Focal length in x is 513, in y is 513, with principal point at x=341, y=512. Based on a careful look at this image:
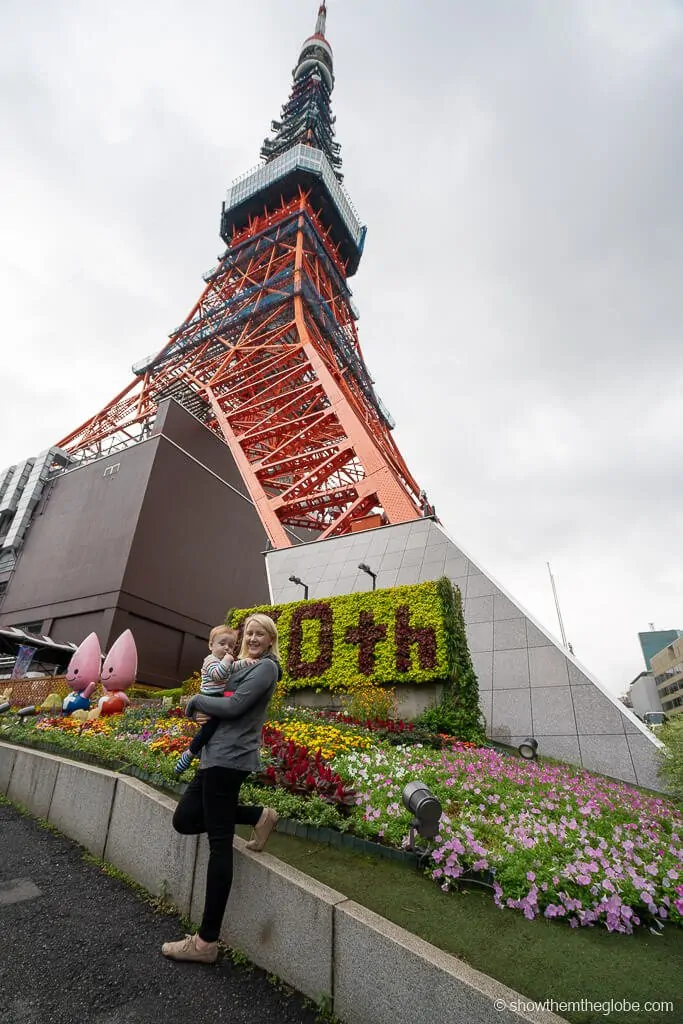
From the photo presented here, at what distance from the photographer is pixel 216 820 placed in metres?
2.93

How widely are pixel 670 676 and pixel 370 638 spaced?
69.4 m

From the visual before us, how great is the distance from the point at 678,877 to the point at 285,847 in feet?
9.48

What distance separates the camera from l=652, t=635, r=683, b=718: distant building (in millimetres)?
60531

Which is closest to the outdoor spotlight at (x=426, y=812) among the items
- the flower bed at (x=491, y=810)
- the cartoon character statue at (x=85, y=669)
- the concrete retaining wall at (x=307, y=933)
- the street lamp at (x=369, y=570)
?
the flower bed at (x=491, y=810)

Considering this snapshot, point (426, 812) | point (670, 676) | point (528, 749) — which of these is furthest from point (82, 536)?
point (670, 676)

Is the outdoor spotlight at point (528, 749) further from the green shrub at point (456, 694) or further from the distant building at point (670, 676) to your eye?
the distant building at point (670, 676)

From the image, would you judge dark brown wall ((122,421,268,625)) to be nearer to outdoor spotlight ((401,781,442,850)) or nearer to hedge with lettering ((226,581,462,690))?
hedge with lettering ((226,581,462,690))

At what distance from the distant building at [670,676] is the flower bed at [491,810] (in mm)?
64641

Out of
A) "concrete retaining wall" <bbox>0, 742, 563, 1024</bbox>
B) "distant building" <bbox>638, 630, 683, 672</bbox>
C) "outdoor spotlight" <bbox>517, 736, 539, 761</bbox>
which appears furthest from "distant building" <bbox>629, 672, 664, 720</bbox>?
"concrete retaining wall" <bbox>0, 742, 563, 1024</bbox>

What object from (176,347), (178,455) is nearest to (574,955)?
(178,455)

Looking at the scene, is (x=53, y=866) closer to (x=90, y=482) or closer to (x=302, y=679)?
(x=302, y=679)

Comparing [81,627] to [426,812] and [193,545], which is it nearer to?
[193,545]

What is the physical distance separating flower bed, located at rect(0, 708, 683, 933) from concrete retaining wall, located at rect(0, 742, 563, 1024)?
0.81 meters

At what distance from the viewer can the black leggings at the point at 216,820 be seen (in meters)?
2.82
